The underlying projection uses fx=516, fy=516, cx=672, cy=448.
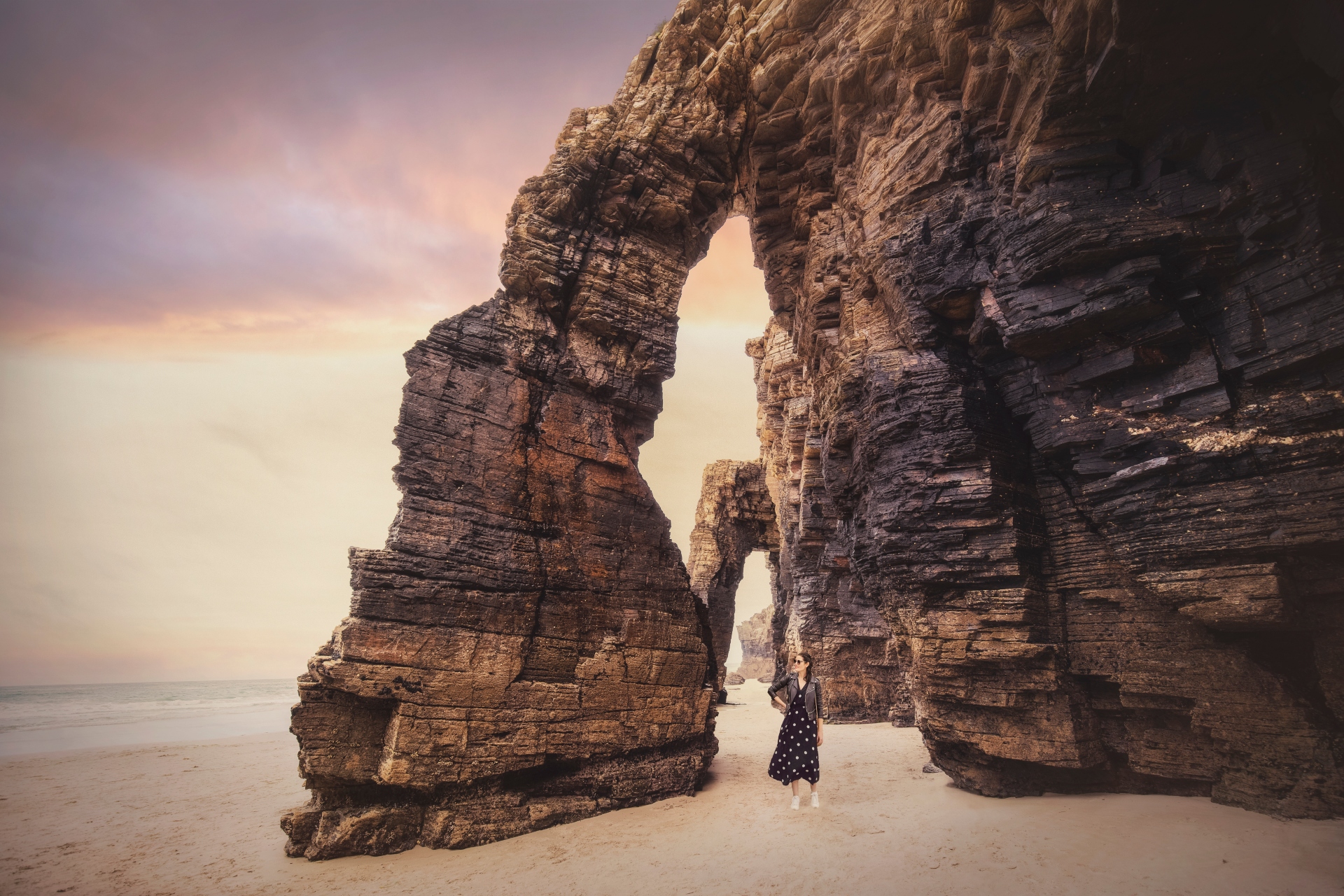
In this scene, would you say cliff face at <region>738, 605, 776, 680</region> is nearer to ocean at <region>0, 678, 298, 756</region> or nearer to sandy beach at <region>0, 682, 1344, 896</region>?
ocean at <region>0, 678, 298, 756</region>

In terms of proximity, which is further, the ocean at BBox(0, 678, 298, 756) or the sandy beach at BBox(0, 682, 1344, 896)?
the ocean at BBox(0, 678, 298, 756)

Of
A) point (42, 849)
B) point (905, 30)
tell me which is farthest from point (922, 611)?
point (42, 849)

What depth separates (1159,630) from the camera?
7.29m

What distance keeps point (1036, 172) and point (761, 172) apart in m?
7.80

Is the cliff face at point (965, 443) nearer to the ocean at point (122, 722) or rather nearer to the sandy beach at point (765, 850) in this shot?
the sandy beach at point (765, 850)

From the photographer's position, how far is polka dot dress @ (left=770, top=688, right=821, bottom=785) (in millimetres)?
8758

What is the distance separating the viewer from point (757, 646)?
51.9 m

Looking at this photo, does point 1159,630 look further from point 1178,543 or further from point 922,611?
point 922,611

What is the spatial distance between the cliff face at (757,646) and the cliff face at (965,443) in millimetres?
39813

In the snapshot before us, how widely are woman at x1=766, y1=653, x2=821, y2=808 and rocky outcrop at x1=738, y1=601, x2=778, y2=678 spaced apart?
128ft

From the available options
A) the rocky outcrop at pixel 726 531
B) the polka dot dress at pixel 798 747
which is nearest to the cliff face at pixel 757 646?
the rocky outcrop at pixel 726 531

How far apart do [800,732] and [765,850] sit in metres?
2.27

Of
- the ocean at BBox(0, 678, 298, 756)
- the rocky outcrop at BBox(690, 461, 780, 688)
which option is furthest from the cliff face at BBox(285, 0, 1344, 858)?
the ocean at BBox(0, 678, 298, 756)

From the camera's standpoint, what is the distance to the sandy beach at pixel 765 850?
5.51m
